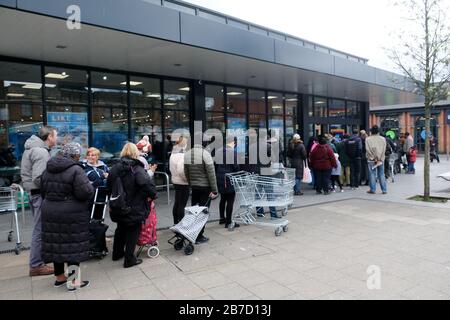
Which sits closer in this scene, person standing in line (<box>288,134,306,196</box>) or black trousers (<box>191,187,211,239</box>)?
black trousers (<box>191,187,211,239</box>)

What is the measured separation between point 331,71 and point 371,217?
202 inches

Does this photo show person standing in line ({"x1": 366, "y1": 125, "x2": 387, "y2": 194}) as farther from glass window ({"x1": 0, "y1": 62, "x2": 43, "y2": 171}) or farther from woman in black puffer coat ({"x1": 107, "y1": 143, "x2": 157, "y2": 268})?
glass window ({"x1": 0, "y1": 62, "x2": 43, "y2": 171})

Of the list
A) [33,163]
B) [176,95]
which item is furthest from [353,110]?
[33,163]

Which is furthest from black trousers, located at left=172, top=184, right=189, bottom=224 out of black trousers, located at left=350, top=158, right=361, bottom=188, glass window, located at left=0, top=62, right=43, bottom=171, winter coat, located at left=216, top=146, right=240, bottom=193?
black trousers, located at left=350, top=158, right=361, bottom=188

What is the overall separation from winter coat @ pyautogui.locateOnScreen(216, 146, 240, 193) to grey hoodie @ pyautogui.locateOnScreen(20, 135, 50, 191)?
3.02 m

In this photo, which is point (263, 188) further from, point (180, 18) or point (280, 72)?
point (280, 72)

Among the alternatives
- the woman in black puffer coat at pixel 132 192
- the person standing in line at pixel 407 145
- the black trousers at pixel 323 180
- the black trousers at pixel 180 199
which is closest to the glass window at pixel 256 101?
the black trousers at pixel 323 180

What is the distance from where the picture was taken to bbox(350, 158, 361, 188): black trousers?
38.7 feet

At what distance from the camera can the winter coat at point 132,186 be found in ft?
15.8

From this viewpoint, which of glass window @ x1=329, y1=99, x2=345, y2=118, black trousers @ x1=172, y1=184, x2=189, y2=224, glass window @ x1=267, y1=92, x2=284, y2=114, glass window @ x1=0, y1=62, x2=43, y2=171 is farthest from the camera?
glass window @ x1=329, y1=99, x2=345, y2=118

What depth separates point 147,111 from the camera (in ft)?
37.1

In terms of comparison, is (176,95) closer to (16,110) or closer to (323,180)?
(16,110)

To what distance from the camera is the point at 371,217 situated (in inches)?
305
